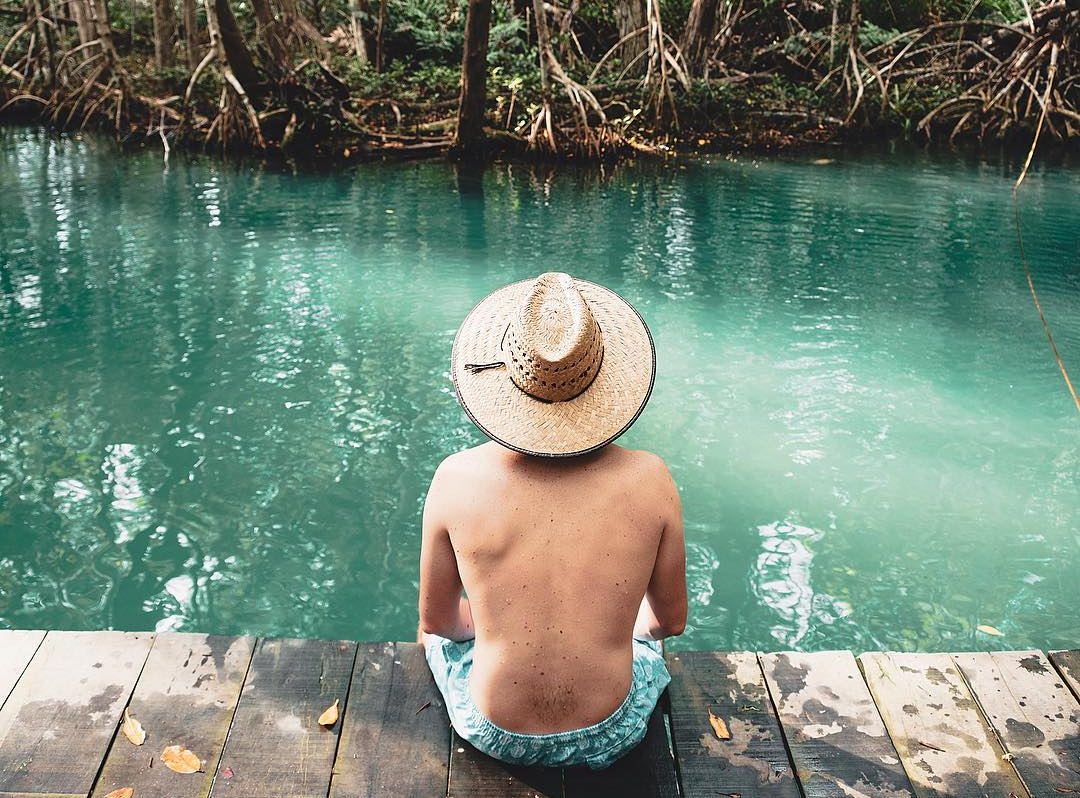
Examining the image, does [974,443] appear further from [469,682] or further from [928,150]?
[928,150]

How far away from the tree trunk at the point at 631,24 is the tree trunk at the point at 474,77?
3.80 meters

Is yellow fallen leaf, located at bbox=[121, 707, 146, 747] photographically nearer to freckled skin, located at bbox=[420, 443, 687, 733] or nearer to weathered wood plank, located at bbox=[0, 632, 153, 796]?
weathered wood plank, located at bbox=[0, 632, 153, 796]

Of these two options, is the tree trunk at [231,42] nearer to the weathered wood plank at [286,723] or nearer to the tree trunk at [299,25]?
the tree trunk at [299,25]

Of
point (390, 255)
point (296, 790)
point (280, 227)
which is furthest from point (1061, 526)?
point (280, 227)

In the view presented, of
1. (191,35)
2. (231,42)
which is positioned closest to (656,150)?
(231,42)

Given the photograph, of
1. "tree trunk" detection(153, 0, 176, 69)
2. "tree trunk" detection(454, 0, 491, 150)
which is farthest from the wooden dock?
"tree trunk" detection(153, 0, 176, 69)

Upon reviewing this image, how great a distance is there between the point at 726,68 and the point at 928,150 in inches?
144

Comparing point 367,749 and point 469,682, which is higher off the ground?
point 469,682

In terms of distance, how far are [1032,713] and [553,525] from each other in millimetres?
1359

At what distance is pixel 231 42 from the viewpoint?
1021 cm

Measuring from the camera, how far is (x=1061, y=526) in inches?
151

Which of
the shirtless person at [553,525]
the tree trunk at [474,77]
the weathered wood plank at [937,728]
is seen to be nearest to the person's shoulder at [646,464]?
the shirtless person at [553,525]

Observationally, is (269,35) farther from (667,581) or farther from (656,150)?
(667,581)

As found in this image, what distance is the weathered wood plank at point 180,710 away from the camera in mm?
1875
